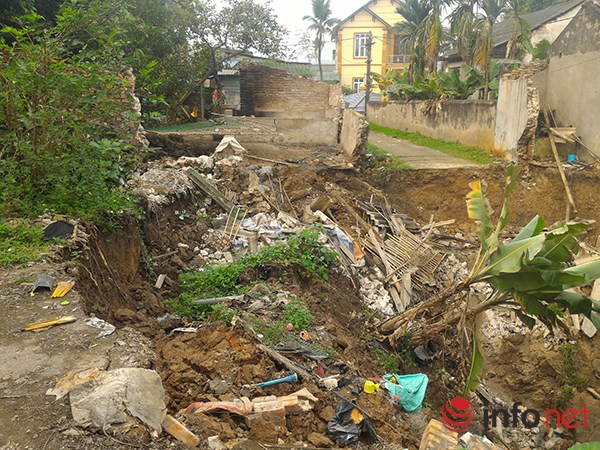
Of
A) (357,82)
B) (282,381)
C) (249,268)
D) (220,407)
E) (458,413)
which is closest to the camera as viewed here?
(220,407)

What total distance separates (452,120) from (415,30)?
1329cm

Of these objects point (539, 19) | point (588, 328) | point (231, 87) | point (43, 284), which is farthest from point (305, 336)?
point (539, 19)

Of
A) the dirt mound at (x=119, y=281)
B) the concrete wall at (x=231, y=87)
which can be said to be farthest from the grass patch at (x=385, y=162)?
the concrete wall at (x=231, y=87)

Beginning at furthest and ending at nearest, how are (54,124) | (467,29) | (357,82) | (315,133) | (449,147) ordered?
(357,82)
(467,29)
(449,147)
(315,133)
(54,124)

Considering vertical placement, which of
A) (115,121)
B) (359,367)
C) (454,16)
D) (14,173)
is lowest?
(359,367)

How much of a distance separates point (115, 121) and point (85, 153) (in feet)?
4.69

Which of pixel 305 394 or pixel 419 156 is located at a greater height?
pixel 419 156

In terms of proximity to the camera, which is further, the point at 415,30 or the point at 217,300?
the point at 415,30

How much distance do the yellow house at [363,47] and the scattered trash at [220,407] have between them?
128ft

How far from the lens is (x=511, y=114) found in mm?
13938

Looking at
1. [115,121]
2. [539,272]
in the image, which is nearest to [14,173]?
[115,121]

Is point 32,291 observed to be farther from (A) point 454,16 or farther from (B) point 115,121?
(A) point 454,16

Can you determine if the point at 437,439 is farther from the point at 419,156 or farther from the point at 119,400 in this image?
the point at 419,156

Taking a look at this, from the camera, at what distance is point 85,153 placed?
6.56 m
